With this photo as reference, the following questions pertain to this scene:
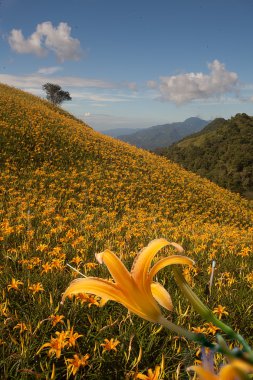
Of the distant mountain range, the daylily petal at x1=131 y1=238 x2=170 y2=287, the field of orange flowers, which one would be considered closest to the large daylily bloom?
the daylily petal at x1=131 y1=238 x2=170 y2=287

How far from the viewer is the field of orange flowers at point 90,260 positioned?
1.96 m

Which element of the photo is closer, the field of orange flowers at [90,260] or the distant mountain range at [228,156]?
the field of orange flowers at [90,260]

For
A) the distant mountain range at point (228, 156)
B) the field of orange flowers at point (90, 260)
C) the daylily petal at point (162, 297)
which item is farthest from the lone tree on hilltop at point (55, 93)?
the daylily petal at point (162, 297)

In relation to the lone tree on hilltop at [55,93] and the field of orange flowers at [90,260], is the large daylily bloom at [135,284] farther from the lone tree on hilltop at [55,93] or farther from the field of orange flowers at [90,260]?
the lone tree on hilltop at [55,93]

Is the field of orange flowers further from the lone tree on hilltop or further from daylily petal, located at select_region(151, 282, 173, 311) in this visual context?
the lone tree on hilltop

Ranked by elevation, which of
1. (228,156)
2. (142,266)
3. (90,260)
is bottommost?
(90,260)

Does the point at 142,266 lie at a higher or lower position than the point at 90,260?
higher

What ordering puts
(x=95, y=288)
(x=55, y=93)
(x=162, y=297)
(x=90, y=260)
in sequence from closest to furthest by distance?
(x=95, y=288) < (x=162, y=297) < (x=90, y=260) < (x=55, y=93)

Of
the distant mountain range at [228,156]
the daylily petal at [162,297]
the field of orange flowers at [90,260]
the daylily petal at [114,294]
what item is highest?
the distant mountain range at [228,156]

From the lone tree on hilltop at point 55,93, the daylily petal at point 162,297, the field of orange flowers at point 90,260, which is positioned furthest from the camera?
the lone tree on hilltop at point 55,93

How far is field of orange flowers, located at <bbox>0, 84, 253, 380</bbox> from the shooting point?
1.96m

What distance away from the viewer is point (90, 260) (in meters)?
3.71

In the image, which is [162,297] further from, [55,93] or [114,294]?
[55,93]

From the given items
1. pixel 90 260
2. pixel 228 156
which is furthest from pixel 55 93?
pixel 90 260
